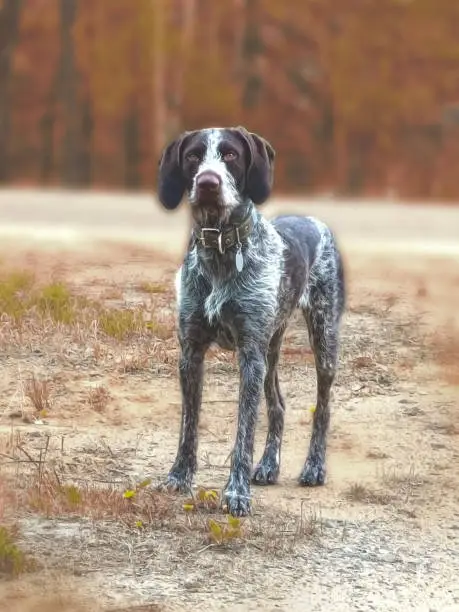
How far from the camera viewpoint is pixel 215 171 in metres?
6.32

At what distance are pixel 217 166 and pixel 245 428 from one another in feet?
4.59

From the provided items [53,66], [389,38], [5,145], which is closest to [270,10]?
[389,38]

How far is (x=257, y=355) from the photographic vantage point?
6770 millimetres

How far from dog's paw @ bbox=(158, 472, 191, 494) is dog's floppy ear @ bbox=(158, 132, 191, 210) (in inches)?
58.7

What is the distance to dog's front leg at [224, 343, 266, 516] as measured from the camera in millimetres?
6645

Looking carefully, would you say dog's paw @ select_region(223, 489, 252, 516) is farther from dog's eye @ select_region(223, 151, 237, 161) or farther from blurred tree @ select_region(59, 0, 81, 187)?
blurred tree @ select_region(59, 0, 81, 187)

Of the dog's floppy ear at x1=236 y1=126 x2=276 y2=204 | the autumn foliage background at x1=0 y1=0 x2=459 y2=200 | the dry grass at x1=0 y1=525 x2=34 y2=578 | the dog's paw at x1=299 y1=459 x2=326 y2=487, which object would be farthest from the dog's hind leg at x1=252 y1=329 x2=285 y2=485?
the autumn foliage background at x1=0 y1=0 x2=459 y2=200

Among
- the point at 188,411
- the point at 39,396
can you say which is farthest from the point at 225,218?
the point at 39,396

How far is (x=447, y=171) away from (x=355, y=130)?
346cm

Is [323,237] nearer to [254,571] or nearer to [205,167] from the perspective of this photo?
[205,167]

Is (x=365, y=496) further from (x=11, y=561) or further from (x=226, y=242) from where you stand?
(x=11, y=561)

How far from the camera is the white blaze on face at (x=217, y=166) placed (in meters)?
6.34

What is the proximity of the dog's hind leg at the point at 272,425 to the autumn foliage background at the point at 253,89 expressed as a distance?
777 inches

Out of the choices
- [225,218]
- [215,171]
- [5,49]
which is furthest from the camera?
[5,49]
